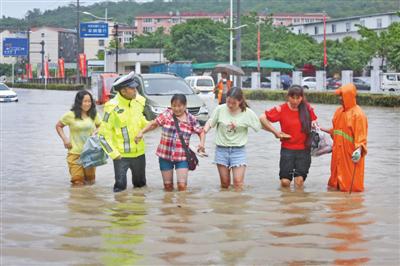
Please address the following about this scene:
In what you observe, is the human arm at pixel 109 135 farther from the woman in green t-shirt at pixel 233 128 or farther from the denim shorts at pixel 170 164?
the woman in green t-shirt at pixel 233 128

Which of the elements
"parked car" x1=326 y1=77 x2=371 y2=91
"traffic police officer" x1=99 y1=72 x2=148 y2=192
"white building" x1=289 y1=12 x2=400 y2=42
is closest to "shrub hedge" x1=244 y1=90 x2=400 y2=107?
"parked car" x1=326 y1=77 x2=371 y2=91

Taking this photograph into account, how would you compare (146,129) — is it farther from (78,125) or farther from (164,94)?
(164,94)

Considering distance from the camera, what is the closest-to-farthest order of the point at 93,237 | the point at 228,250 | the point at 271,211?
the point at 228,250 → the point at 93,237 → the point at 271,211

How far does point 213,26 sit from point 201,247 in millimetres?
85228

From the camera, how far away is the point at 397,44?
184ft

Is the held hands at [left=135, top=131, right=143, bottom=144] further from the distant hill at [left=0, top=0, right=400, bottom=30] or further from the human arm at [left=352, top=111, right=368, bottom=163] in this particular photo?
the distant hill at [left=0, top=0, right=400, bottom=30]

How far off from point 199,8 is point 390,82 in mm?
142240

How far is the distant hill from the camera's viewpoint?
153 metres

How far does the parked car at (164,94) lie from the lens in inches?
891

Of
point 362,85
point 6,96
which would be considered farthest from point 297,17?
point 6,96

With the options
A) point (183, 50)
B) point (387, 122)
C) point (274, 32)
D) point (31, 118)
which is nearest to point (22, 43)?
point (183, 50)

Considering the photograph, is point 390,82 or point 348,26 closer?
point 390,82

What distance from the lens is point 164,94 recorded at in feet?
78.1

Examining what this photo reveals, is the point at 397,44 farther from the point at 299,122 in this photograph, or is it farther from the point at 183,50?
the point at 299,122
